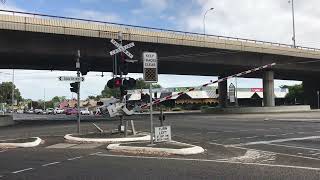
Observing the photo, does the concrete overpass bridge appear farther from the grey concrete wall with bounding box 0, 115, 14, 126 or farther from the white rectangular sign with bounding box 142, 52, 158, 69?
the white rectangular sign with bounding box 142, 52, 158, 69

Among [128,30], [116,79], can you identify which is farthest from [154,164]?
[128,30]

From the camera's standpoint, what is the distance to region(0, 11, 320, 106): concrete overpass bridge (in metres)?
43.8

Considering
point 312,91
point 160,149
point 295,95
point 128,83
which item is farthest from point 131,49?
point 295,95

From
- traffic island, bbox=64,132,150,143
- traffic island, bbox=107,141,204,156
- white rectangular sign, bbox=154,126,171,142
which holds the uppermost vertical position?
white rectangular sign, bbox=154,126,171,142

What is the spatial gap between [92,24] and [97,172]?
3521cm

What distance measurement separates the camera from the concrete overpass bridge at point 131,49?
4381cm

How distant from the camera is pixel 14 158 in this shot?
55.8 feet


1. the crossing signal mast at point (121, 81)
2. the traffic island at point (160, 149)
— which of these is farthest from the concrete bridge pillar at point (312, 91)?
the traffic island at point (160, 149)

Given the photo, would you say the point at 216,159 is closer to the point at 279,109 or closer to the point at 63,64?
the point at 63,64

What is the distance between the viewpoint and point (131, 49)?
52156 mm

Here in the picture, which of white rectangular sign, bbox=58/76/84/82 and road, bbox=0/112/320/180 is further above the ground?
white rectangular sign, bbox=58/76/84/82

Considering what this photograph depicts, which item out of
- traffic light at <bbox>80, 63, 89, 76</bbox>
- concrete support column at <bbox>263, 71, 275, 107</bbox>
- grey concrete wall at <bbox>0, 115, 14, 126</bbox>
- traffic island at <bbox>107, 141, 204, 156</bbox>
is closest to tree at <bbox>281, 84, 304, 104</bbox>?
concrete support column at <bbox>263, 71, 275, 107</bbox>

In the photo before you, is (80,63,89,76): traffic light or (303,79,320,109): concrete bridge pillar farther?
(303,79,320,109): concrete bridge pillar

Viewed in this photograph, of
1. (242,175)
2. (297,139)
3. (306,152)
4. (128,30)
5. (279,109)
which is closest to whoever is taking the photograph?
(242,175)
